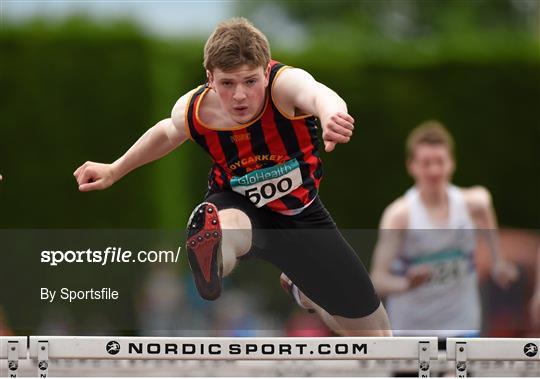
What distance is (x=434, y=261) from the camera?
686cm

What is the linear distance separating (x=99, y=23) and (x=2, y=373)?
11.1 feet

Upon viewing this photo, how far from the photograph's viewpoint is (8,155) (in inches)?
339

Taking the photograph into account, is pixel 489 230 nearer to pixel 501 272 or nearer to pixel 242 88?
pixel 501 272

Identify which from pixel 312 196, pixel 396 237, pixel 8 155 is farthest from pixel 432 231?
pixel 8 155

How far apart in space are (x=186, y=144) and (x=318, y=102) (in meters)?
3.90

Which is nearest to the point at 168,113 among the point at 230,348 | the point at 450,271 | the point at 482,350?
the point at 450,271

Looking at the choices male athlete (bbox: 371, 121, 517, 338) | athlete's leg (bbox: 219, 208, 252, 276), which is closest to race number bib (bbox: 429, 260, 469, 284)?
male athlete (bbox: 371, 121, 517, 338)

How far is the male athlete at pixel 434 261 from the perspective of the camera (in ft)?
22.4

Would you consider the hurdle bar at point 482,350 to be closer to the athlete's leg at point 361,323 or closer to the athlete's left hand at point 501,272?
the athlete's leg at point 361,323

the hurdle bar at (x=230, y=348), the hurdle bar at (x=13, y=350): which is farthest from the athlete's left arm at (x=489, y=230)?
the hurdle bar at (x=13, y=350)

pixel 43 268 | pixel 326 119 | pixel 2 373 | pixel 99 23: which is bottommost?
pixel 2 373

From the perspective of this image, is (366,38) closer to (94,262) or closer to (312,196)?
(94,262)

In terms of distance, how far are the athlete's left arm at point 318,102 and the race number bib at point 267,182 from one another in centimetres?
26

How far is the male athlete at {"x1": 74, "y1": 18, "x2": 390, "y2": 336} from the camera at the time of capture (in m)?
5.21
